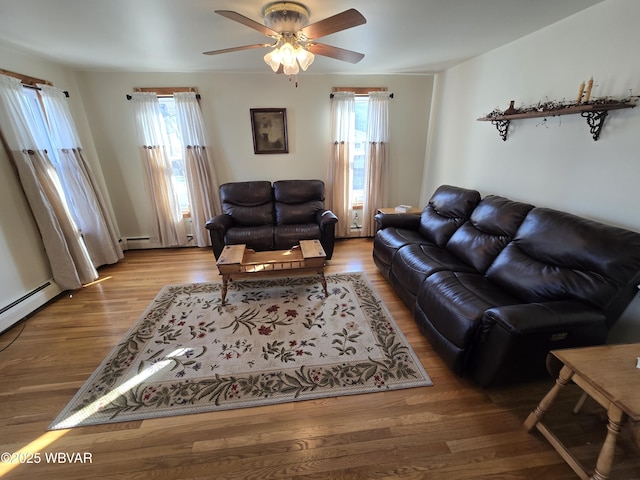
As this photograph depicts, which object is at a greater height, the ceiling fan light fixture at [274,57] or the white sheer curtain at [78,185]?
the ceiling fan light fixture at [274,57]

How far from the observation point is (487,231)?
7.54 ft

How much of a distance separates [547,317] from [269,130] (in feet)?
12.0

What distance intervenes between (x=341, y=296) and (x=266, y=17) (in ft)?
7.77

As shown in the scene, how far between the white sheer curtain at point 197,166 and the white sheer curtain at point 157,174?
25 centimetres

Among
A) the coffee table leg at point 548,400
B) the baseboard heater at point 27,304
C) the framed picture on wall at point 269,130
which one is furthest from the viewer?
the framed picture on wall at point 269,130

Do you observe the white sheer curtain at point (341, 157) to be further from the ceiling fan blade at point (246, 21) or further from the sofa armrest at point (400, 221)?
the ceiling fan blade at point (246, 21)

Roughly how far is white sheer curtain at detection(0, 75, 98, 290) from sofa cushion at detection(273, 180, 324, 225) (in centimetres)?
228

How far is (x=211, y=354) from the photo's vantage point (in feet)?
6.48

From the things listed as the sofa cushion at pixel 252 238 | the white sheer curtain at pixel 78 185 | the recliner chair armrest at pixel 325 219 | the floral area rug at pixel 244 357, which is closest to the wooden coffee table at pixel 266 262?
the floral area rug at pixel 244 357

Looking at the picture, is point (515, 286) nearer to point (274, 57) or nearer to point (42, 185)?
point (274, 57)

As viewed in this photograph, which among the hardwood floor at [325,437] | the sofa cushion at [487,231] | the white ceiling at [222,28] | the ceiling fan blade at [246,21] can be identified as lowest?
the hardwood floor at [325,437]

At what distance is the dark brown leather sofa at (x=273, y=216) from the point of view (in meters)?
3.22

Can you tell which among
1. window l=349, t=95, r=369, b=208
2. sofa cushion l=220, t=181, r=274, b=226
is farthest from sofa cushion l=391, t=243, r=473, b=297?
sofa cushion l=220, t=181, r=274, b=226

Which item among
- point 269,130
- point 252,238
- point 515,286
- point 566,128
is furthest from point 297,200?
point 566,128
